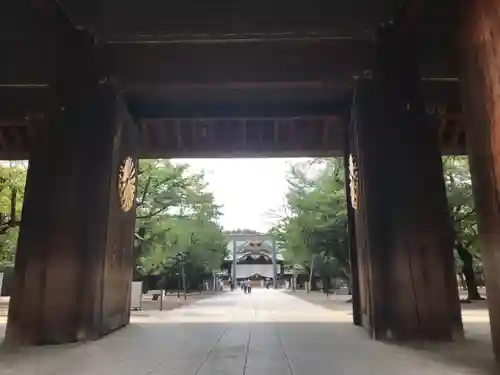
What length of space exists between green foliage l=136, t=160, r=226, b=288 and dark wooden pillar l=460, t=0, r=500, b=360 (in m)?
12.9

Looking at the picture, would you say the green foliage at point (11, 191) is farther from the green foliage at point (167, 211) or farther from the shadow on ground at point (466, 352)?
the shadow on ground at point (466, 352)

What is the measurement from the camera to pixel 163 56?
6.79 meters

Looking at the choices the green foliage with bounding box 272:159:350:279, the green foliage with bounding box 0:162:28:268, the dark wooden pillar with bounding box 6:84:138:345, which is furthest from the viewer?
the green foliage with bounding box 272:159:350:279

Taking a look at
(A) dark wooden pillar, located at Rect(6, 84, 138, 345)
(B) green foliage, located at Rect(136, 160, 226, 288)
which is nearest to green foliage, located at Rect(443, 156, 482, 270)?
(B) green foliage, located at Rect(136, 160, 226, 288)

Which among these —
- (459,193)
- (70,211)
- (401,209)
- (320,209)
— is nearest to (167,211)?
(320,209)

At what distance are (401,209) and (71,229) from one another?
4761mm

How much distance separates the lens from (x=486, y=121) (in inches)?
153

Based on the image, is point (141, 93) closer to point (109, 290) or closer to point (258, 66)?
point (258, 66)

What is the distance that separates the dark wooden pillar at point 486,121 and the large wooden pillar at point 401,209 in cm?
219

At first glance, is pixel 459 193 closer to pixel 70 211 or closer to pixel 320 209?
pixel 320 209

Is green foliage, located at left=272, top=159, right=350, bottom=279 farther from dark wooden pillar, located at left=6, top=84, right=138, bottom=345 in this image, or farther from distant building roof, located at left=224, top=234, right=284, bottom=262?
distant building roof, located at left=224, top=234, right=284, bottom=262

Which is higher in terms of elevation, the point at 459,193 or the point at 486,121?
the point at 459,193

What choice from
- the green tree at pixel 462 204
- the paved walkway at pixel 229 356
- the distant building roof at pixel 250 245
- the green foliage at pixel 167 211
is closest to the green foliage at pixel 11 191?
the green foliage at pixel 167 211

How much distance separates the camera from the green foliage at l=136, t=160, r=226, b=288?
1636cm
